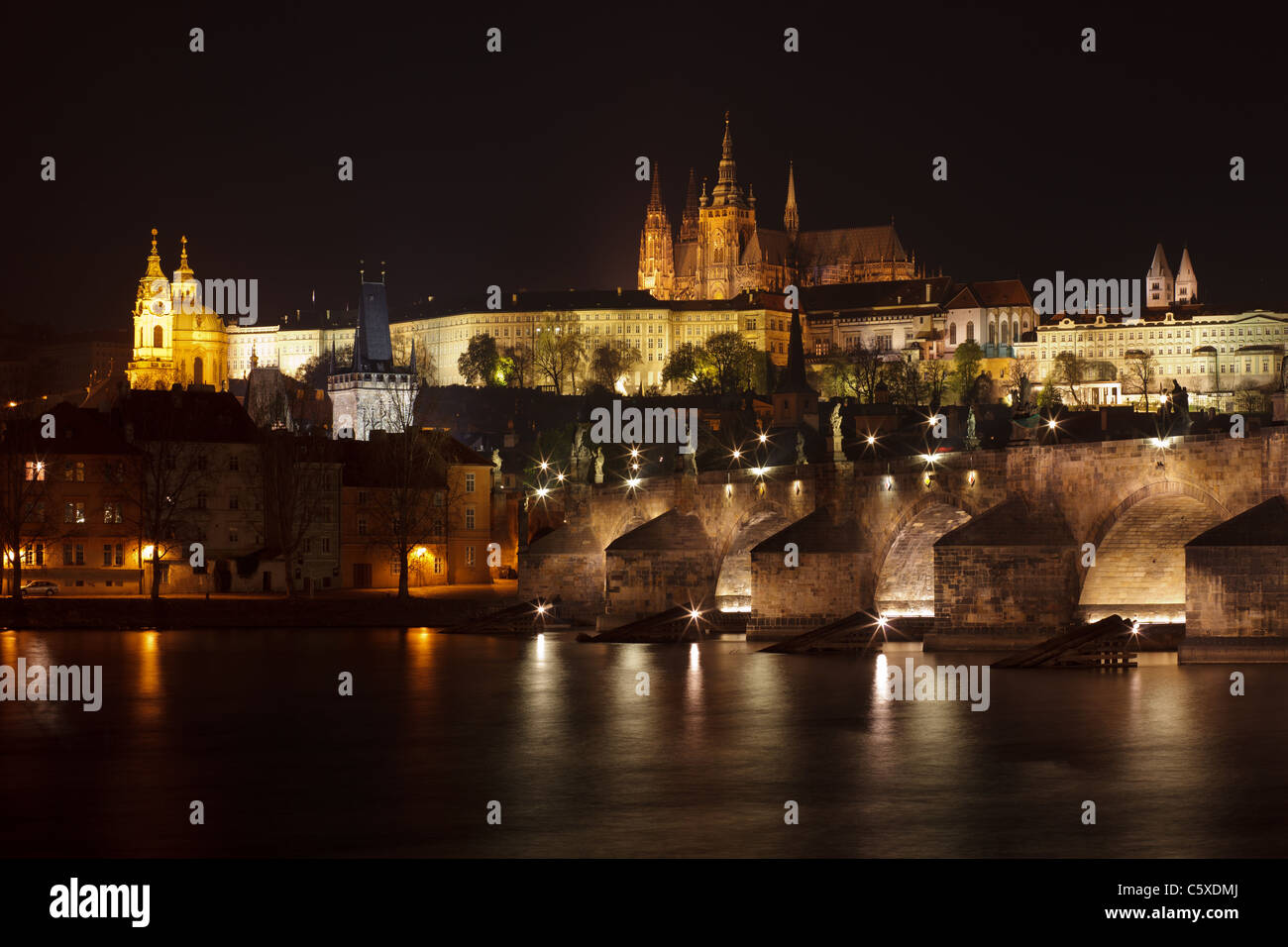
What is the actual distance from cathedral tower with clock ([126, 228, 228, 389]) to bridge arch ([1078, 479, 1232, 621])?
426 feet

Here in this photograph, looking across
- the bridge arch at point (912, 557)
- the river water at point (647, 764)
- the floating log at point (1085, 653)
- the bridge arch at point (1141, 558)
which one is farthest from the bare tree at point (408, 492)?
the floating log at point (1085, 653)

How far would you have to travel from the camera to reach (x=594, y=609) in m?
74.6

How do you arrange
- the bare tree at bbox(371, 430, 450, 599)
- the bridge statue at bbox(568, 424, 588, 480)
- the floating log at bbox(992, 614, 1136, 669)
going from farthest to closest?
the bridge statue at bbox(568, 424, 588, 480) < the bare tree at bbox(371, 430, 450, 599) < the floating log at bbox(992, 614, 1136, 669)

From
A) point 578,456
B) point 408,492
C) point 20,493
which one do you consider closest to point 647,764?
point 20,493

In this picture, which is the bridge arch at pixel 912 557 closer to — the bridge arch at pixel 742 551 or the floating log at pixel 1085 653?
the bridge arch at pixel 742 551

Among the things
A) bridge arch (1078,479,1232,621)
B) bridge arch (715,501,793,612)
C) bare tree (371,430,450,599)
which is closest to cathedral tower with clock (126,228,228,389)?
bare tree (371,430,450,599)

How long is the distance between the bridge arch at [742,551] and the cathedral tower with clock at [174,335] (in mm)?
107086

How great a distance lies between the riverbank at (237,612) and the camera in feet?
227

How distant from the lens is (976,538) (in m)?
50.9

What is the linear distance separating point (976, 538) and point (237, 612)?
1210 inches

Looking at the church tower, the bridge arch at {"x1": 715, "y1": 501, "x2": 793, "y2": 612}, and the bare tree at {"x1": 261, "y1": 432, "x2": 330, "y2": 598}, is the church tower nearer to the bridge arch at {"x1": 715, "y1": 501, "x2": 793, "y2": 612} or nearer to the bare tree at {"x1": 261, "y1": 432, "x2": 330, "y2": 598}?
the bare tree at {"x1": 261, "y1": 432, "x2": 330, "y2": 598}

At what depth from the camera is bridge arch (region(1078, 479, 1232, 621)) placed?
160ft

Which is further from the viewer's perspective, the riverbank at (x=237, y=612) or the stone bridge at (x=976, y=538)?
the riverbank at (x=237, y=612)
